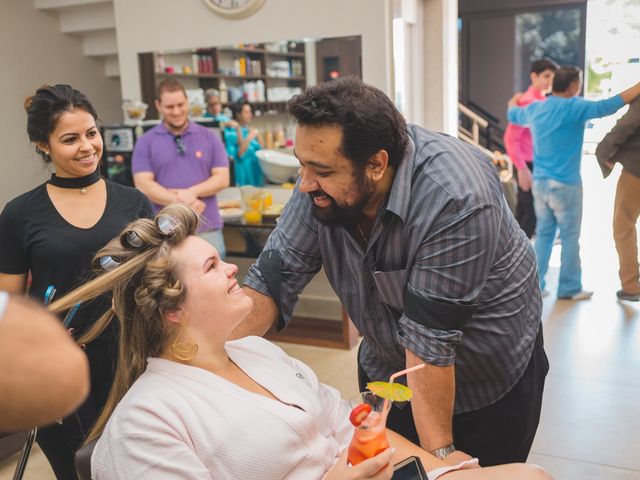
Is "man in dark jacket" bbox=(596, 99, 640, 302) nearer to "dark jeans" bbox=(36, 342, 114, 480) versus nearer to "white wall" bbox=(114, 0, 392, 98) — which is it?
"white wall" bbox=(114, 0, 392, 98)

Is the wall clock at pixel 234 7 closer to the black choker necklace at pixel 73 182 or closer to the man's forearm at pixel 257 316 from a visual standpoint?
the black choker necklace at pixel 73 182

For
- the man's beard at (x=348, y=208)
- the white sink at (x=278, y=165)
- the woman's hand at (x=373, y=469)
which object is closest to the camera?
the woman's hand at (x=373, y=469)

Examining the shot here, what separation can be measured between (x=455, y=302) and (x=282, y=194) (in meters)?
3.18

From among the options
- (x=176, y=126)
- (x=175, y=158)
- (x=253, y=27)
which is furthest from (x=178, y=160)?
(x=253, y=27)

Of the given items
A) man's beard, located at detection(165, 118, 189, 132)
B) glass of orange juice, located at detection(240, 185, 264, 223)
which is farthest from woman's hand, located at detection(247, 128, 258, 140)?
man's beard, located at detection(165, 118, 189, 132)

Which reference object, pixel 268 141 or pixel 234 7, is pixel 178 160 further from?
pixel 234 7

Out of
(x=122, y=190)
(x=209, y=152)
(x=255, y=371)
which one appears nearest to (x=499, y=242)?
(x=255, y=371)

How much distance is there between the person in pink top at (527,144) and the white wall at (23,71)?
12.4 ft

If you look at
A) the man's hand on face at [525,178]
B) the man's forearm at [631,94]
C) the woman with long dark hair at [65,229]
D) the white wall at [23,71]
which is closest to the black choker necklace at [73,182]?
the woman with long dark hair at [65,229]

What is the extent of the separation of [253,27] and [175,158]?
1.21 metres

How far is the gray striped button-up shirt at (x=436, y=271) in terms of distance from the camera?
1.38m

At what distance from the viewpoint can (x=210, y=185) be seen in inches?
142

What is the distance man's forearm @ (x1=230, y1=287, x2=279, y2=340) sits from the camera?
64.9 inches

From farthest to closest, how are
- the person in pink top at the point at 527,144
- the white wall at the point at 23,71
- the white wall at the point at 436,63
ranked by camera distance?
1. the person in pink top at the point at 527,144
2. the white wall at the point at 23,71
3. the white wall at the point at 436,63
